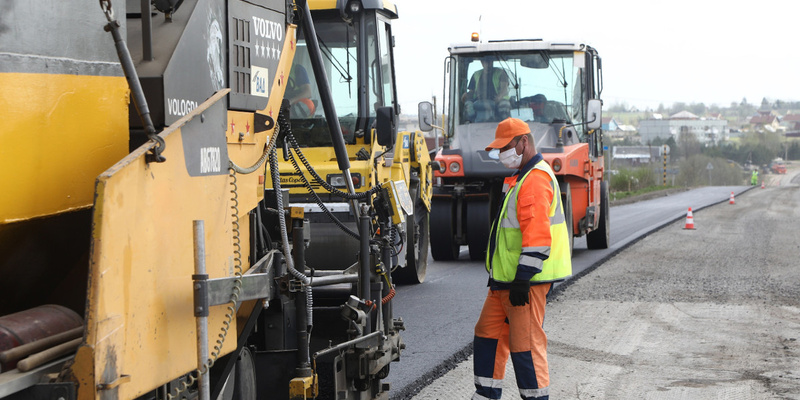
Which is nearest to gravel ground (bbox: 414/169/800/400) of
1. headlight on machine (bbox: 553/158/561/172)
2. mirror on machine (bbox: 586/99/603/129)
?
headlight on machine (bbox: 553/158/561/172)

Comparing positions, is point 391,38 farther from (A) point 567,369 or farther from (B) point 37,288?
(B) point 37,288

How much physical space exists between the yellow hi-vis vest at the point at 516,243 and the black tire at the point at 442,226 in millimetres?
7963

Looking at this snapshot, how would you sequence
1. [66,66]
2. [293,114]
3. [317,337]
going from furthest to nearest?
[293,114], [317,337], [66,66]

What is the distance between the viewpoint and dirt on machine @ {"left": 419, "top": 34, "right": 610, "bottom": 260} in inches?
532

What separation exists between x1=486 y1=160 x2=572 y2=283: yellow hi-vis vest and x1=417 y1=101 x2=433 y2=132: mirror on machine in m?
7.47

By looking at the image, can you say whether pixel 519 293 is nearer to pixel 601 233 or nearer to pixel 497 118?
pixel 497 118

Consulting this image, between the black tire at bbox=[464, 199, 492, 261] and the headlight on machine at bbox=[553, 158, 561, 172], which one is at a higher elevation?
the headlight on machine at bbox=[553, 158, 561, 172]

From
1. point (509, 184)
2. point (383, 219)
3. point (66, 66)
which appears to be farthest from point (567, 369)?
point (66, 66)

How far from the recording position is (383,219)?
17.2 ft

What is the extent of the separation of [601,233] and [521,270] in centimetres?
1086

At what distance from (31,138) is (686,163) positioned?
76.3m

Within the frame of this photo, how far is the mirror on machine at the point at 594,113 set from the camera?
524 inches

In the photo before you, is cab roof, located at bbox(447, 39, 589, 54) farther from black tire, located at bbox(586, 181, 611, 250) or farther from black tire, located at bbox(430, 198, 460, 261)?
black tire, located at bbox(586, 181, 611, 250)

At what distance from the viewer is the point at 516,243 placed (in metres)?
5.45
